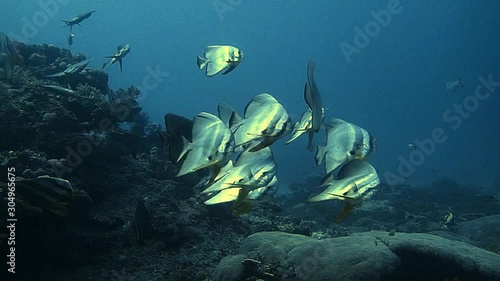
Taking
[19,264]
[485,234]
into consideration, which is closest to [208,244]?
[19,264]

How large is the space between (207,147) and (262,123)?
20.0 inches

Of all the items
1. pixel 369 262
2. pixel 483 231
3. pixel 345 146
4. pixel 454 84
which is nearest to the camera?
pixel 345 146

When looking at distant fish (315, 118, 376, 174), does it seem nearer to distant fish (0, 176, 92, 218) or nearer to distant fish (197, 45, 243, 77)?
distant fish (197, 45, 243, 77)

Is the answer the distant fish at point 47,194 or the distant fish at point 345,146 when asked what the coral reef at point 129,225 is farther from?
the distant fish at point 345,146

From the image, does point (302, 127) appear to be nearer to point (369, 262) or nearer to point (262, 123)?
point (262, 123)

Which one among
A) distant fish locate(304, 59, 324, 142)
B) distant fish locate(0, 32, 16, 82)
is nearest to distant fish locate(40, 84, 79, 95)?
distant fish locate(0, 32, 16, 82)

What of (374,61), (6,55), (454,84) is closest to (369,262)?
(6,55)

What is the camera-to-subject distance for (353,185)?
288cm

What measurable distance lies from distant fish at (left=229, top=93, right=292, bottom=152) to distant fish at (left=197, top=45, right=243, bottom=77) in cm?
156

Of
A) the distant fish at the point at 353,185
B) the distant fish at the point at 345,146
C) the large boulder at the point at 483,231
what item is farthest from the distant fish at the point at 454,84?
the distant fish at the point at 353,185

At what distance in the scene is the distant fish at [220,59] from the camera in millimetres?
4500

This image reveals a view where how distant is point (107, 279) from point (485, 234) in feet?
40.8

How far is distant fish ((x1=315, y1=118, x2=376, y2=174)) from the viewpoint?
3049 millimetres

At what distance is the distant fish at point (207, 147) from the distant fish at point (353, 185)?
89 centimetres
